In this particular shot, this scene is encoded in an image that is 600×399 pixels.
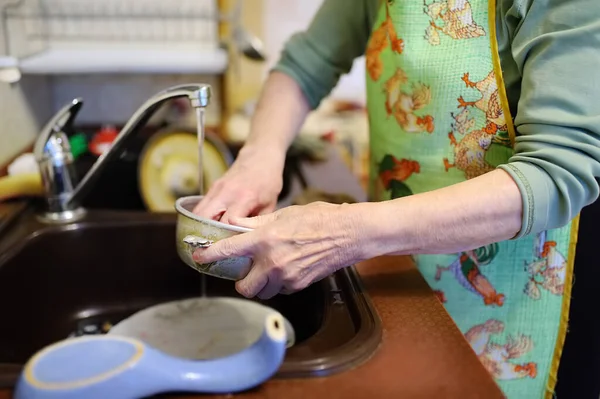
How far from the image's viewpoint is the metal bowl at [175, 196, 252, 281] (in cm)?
60

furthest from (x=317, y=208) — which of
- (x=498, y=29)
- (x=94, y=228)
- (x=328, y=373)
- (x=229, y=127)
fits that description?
(x=229, y=127)

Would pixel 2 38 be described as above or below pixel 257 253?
above

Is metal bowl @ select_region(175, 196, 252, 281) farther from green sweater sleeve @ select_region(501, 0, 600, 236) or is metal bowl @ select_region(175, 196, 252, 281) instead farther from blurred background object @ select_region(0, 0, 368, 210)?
blurred background object @ select_region(0, 0, 368, 210)

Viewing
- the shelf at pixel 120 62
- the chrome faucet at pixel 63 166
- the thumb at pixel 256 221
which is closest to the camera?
the thumb at pixel 256 221

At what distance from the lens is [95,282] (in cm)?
92

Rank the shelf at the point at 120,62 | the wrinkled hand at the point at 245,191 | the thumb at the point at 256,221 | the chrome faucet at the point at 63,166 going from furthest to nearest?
the shelf at the point at 120,62, the chrome faucet at the point at 63,166, the wrinkled hand at the point at 245,191, the thumb at the point at 256,221

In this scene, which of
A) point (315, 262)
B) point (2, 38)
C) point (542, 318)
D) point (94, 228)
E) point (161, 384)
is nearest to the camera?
point (161, 384)

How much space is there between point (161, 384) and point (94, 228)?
1.55ft

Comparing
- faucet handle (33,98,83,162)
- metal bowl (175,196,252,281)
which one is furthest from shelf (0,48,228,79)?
metal bowl (175,196,252,281)

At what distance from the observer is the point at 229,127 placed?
1.47m

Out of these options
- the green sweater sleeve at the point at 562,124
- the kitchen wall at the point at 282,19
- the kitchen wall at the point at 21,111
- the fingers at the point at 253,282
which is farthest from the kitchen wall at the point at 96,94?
the green sweater sleeve at the point at 562,124

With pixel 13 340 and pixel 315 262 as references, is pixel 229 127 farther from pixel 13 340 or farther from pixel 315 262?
pixel 315 262

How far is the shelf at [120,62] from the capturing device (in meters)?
1.19

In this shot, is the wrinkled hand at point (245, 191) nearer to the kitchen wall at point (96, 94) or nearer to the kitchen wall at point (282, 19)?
the kitchen wall at point (96, 94)
